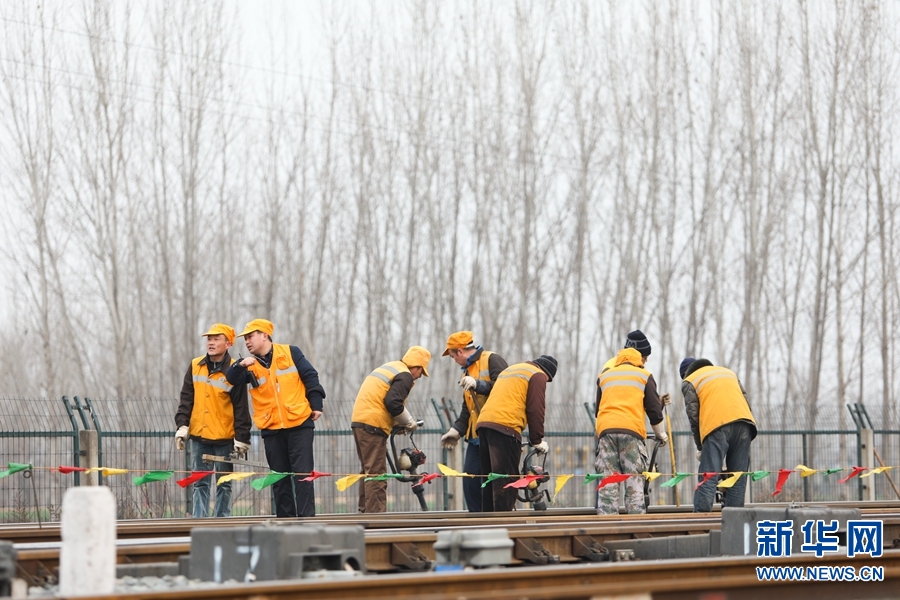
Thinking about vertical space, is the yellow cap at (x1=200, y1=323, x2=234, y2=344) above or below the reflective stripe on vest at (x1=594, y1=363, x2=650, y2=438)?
above

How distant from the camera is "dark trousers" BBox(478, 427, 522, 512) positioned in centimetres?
1311

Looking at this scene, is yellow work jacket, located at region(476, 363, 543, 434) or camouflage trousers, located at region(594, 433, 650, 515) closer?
camouflage trousers, located at region(594, 433, 650, 515)

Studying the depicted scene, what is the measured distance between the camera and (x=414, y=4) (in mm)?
36656

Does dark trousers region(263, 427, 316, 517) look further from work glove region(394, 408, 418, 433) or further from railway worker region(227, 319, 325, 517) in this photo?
work glove region(394, 408, 418, 433)

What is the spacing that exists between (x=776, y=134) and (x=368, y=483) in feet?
82.4

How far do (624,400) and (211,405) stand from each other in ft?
14.2

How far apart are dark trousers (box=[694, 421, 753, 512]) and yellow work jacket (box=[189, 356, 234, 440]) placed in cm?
500

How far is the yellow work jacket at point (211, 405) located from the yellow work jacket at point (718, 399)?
4914 millimetres

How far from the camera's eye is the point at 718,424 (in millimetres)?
13023

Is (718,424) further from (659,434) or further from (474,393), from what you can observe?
(474,393)

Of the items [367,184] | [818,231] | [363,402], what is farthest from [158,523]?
[818,231]

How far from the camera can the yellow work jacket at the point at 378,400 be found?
1389 cm

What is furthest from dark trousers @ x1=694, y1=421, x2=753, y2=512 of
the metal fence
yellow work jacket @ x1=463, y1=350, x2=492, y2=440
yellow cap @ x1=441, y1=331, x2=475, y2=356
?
yellow cap @ x1=441, y1=331, x2=475, y2=356

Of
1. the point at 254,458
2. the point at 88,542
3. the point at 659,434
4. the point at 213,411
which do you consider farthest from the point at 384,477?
the point at 88,542
